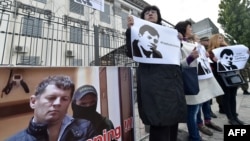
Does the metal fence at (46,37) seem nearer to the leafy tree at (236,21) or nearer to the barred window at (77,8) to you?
the barred window at (77,8)

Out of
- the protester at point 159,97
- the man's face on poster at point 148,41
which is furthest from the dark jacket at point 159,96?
the man's face on poster at point 148,41

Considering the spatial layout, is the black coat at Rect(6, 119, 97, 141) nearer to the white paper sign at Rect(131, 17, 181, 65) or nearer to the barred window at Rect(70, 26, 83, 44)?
the white paper sign at Rect(131, 17, 181, 65)

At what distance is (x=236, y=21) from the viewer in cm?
1168

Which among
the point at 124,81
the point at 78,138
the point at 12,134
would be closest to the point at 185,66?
the point at 124,81

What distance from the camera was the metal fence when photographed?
220 centimetres

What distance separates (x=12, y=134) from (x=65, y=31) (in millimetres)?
1714

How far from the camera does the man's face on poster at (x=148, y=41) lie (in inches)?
70.5

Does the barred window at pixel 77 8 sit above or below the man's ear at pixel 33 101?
above

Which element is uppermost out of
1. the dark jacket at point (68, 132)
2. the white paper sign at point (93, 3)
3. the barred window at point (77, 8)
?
the barred window at point (77, 8)

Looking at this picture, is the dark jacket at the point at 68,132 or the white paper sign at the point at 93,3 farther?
the white paper sign at the point at 93,3

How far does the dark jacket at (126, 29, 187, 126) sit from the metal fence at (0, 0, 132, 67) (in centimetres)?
72

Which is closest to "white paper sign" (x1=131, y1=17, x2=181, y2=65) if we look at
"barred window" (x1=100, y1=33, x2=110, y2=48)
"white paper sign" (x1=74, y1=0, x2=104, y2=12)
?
"white paper sign" (x1=74, y1=0, x2=104, y2=12)

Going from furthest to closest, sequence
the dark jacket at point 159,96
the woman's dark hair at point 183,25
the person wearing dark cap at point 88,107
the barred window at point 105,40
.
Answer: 1. the barred window at point 105,40
2. the woman's dark hair at point 183,25
3. the dark jacket at point 159,96
4. the person wearing dark cap at point 88,107

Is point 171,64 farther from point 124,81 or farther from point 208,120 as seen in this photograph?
point 208,120
